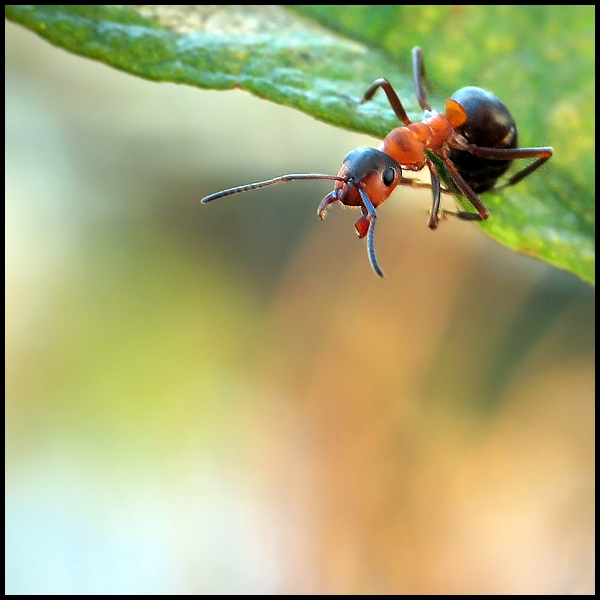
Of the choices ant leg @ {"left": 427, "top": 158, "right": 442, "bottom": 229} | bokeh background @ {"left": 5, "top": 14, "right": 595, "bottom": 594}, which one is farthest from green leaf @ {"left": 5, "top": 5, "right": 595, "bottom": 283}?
bokeh background @ {"left": 5, "top": 14, "right": 595, "bottom": 594}

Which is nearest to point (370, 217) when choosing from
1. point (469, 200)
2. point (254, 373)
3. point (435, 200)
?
point (435, 200)

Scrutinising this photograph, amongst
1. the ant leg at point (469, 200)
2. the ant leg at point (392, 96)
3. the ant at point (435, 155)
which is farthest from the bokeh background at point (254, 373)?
the ant leg at point (392, 96)

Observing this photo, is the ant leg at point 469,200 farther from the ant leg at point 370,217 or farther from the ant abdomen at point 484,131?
the ant leg at point 370,217

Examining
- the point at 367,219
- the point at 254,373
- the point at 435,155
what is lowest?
the point at 254,373

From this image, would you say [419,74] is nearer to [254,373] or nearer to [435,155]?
[435,155]

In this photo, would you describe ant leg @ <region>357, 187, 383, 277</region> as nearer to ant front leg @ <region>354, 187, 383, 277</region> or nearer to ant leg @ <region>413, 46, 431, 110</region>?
ant front leg @ <region>354, 187, 383, 277</region>

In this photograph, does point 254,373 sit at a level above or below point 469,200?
below
